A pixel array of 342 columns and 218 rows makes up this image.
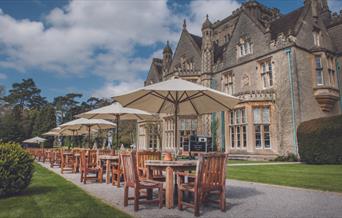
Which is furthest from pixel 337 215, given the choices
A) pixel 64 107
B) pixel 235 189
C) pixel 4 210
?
pixel 64 107

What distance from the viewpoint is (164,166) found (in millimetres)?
5078

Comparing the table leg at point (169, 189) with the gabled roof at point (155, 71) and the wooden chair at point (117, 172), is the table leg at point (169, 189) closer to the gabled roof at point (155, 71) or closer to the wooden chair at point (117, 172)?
the wooden chair at point (117, 172)

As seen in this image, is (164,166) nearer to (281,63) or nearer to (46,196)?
(46,196)

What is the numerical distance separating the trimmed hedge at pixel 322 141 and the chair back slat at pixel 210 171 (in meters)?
11.4

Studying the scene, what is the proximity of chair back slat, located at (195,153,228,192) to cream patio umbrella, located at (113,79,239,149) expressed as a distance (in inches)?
54.1

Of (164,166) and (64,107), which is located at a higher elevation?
(64,107)

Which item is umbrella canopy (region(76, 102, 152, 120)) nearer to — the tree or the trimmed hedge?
the trimmed hedge

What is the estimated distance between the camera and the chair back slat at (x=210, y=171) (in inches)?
179

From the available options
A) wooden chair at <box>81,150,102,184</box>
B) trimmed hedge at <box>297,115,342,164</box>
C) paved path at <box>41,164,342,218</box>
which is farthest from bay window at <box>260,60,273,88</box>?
wooden chair at <box>81,150,102,184</box>

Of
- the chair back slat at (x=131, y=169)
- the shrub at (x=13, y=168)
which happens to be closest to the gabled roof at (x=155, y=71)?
the shrub at (x=13, y=168)

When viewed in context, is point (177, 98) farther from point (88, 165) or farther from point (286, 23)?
point (286, 23)

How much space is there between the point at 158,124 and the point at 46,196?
68.9 ft

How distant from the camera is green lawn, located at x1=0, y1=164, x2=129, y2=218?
4.34 m

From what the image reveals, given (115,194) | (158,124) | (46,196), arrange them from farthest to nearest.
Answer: (158,124) → (115,194) → (46,196)
